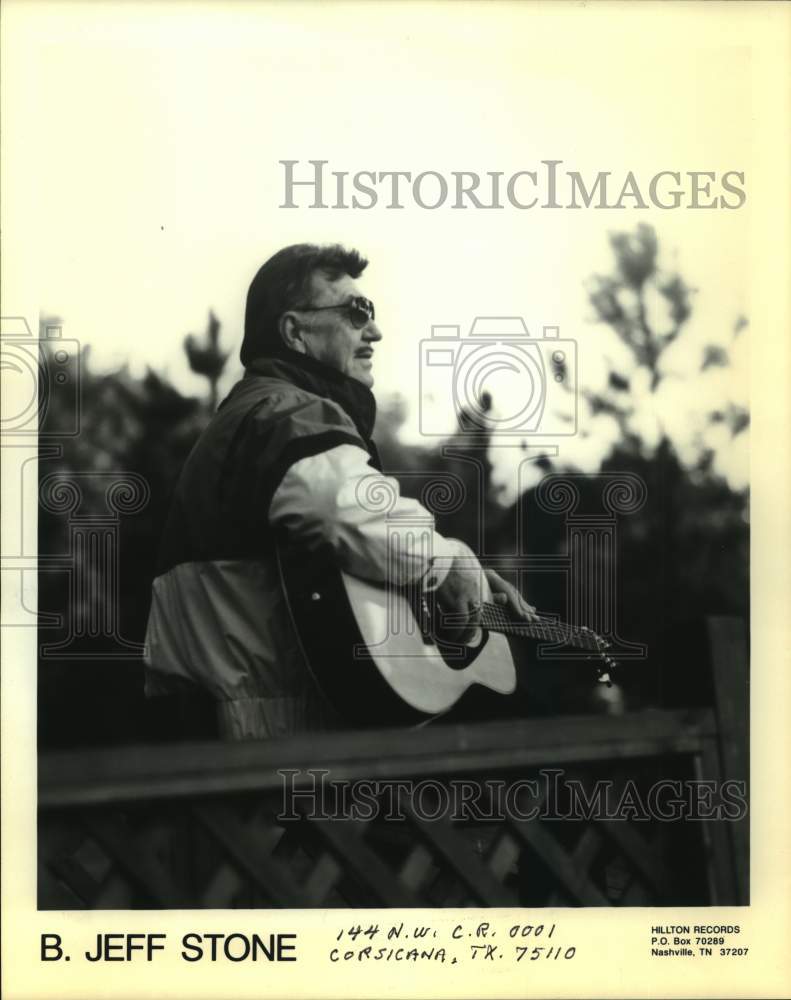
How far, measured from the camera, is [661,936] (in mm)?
2479

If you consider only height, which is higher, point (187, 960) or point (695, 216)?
point (695, 216)

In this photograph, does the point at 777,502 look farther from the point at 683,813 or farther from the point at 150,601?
the point at 150,601

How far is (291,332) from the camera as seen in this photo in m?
2.47

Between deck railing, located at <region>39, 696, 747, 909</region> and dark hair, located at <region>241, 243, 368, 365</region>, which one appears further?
dark hair, located at <region>241, 243, 368, 365</region>

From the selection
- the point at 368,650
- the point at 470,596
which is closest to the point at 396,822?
the point at 368,650

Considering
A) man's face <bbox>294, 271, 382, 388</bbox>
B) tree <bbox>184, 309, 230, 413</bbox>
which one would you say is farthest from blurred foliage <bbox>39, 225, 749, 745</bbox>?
man's face <bbox>294, 271, 382, 388</bbox>

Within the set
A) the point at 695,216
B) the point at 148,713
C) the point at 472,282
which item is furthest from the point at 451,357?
the point at 148,713

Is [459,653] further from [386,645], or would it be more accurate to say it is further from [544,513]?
[544,513]

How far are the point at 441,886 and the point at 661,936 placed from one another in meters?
0.45

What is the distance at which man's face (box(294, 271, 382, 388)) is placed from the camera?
246 centimetres

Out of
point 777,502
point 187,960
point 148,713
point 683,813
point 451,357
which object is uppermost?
point 451,357

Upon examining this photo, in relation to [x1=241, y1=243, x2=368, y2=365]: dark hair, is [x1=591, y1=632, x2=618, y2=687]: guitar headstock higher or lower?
lower

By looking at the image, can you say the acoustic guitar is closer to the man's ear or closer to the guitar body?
the guitar body

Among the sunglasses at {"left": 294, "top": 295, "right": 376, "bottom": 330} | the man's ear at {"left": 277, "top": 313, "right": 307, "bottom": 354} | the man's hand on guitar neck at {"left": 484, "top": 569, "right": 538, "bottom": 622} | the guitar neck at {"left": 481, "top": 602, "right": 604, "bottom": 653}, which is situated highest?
the sunglasses at {"left": 294, "top": 295, "right": 376, "bottom": 330}
